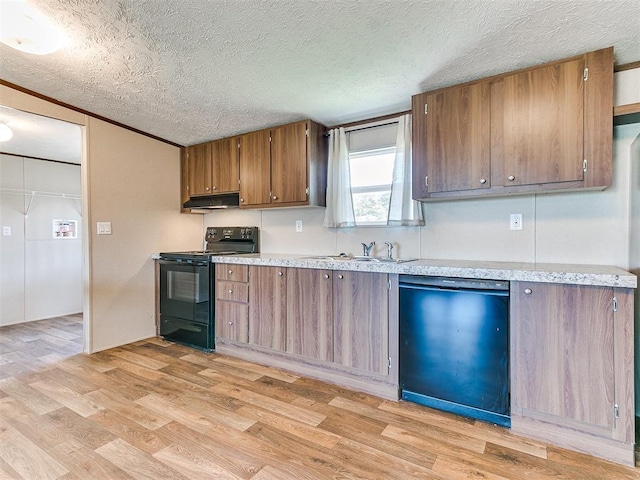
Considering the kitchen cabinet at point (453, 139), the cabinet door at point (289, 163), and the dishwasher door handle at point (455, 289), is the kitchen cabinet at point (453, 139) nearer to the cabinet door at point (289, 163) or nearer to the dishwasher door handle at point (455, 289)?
the dishwasher door handle at point (455, 289)

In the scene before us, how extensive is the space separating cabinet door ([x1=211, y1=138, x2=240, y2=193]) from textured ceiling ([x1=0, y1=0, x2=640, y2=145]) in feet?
2.18

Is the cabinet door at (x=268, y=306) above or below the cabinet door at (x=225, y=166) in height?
below

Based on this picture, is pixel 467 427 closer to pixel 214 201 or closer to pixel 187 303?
pixel 187 303

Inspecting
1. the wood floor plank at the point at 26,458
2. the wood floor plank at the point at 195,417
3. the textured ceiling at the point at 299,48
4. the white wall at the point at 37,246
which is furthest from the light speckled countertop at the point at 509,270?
the white wall at the point at 37,246

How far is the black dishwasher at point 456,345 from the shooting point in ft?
6.18

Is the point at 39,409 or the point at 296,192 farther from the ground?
the point at 296,192

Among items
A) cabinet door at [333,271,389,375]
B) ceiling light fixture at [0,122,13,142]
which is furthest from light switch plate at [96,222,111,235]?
cabinet door at [333,271,389,375]

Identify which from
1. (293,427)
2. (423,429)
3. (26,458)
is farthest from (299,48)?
(26,458)

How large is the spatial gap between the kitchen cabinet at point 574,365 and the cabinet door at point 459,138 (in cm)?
82

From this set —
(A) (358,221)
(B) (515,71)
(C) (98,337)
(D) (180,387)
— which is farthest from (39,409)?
(B) (515,71)

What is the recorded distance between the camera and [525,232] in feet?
7.61

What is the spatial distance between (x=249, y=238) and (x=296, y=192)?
937 mm

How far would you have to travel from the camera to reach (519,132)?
207 centimetres

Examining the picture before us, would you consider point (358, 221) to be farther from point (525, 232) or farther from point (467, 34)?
point (467, 34)
